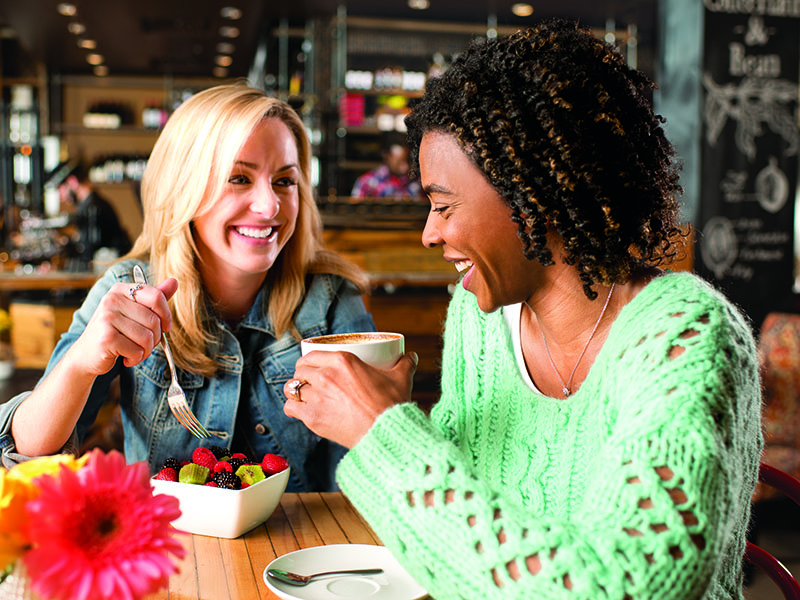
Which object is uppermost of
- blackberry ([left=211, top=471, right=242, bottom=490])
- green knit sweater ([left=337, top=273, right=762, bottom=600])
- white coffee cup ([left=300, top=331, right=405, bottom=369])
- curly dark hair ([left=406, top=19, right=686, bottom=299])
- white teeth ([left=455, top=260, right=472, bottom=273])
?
curly dark hair ([left=406, top=19, right=686, bottom=299])

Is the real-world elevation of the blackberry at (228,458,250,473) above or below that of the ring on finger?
below

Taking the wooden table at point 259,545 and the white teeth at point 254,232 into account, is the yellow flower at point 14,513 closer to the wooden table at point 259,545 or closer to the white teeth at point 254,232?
the wooden table at point 259,545

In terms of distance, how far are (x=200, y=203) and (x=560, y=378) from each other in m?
0.89

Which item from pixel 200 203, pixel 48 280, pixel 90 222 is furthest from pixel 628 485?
pixel 90 222

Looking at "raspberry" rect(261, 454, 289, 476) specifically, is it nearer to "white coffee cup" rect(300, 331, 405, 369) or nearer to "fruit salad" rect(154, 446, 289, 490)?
"fruit salad" rect(154, 446, 289, 490)

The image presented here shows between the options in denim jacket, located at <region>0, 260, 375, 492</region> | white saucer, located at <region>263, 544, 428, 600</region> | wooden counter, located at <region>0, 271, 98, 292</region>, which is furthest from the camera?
wooden counter, located at <region>0, 271, 98, 292</region>

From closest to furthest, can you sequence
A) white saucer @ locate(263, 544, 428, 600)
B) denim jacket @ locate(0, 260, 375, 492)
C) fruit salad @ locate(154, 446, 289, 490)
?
white saucer @ locate(263, 544, 428, 600) < fruit salad @ locate(154, 446, 289, 490) < denim jacket @ locate(0, 260, 375, 492)

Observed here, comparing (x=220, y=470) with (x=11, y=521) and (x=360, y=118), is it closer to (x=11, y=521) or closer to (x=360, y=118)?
(x=11, y=521)

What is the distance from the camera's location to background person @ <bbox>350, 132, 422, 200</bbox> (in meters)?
6.52

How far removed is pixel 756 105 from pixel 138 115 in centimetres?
694

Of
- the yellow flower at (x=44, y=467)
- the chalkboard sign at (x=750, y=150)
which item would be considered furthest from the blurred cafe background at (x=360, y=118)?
the yellow flower at (x=44, y=467)

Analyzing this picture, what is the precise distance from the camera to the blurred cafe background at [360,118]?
4.41m

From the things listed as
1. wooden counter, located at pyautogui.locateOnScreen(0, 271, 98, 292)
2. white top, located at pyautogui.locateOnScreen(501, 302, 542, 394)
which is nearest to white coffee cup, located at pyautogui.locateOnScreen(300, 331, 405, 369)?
white top, located at pyautogui.locateOnScreen(501, 302, 542, 394)

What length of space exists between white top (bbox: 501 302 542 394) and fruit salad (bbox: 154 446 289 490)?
0.46 metres
